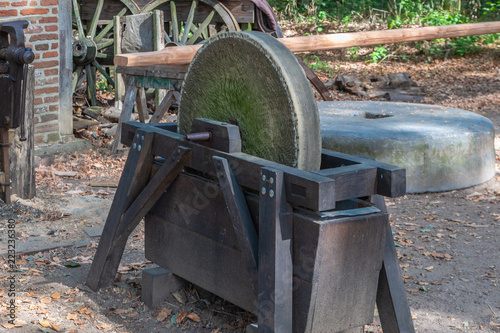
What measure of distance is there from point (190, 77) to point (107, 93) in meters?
7.34

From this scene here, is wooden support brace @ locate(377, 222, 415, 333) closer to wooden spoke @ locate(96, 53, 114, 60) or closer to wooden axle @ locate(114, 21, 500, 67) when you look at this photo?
wooden axle @ locate(114, 21, 500, 67)

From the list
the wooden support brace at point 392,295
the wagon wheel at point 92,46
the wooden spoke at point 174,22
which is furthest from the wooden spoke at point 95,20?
the wooden support brace at point 392,295

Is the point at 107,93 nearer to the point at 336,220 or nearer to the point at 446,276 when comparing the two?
the point at 446,276

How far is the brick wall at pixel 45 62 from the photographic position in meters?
6.70

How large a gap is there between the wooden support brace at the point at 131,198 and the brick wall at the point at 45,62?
11.5 ft

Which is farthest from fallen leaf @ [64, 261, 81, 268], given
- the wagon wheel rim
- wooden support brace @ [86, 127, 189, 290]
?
the wagon wheel rim

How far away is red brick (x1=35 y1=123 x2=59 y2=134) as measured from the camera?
22.6 ft

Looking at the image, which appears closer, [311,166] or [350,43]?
[311,166]

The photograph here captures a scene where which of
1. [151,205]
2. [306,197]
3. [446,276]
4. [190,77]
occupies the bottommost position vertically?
[446,276]

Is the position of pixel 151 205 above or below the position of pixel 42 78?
below

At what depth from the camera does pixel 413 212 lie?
5.48 metres

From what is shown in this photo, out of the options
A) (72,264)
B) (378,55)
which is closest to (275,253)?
(72,264)

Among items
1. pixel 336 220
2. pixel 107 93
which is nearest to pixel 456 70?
pixel 107 93

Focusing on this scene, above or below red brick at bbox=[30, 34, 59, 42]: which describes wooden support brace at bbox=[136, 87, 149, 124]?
below
